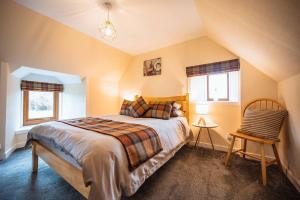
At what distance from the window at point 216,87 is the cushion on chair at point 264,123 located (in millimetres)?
705

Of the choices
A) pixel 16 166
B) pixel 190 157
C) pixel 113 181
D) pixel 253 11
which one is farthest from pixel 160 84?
pixel 16 166

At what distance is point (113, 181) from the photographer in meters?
1.06

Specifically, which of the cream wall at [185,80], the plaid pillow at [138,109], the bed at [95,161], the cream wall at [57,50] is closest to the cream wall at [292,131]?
the cream wall at [185,80]

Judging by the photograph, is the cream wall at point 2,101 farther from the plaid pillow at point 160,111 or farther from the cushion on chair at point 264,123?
the cushion on chair at point 264,123

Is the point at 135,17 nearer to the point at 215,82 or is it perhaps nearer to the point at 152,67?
the point at 152,67

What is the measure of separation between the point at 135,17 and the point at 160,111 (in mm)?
1786

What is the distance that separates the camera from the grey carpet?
141 centimetres

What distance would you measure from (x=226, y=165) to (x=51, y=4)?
144 inches

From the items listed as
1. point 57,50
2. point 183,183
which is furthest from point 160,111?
point 57,50

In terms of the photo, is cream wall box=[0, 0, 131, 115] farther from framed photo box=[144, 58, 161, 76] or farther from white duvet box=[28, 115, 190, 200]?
white duvet box=[28, 115, 190, 200]

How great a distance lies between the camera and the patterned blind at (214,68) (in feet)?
8.11

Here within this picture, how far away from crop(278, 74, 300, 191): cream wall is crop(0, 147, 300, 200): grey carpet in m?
0.18

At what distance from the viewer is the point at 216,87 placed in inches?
114

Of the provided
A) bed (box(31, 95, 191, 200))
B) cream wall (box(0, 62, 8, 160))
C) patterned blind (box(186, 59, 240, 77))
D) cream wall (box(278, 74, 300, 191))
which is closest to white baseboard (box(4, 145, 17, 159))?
cream wall (box(0, 62, 8, 160))
